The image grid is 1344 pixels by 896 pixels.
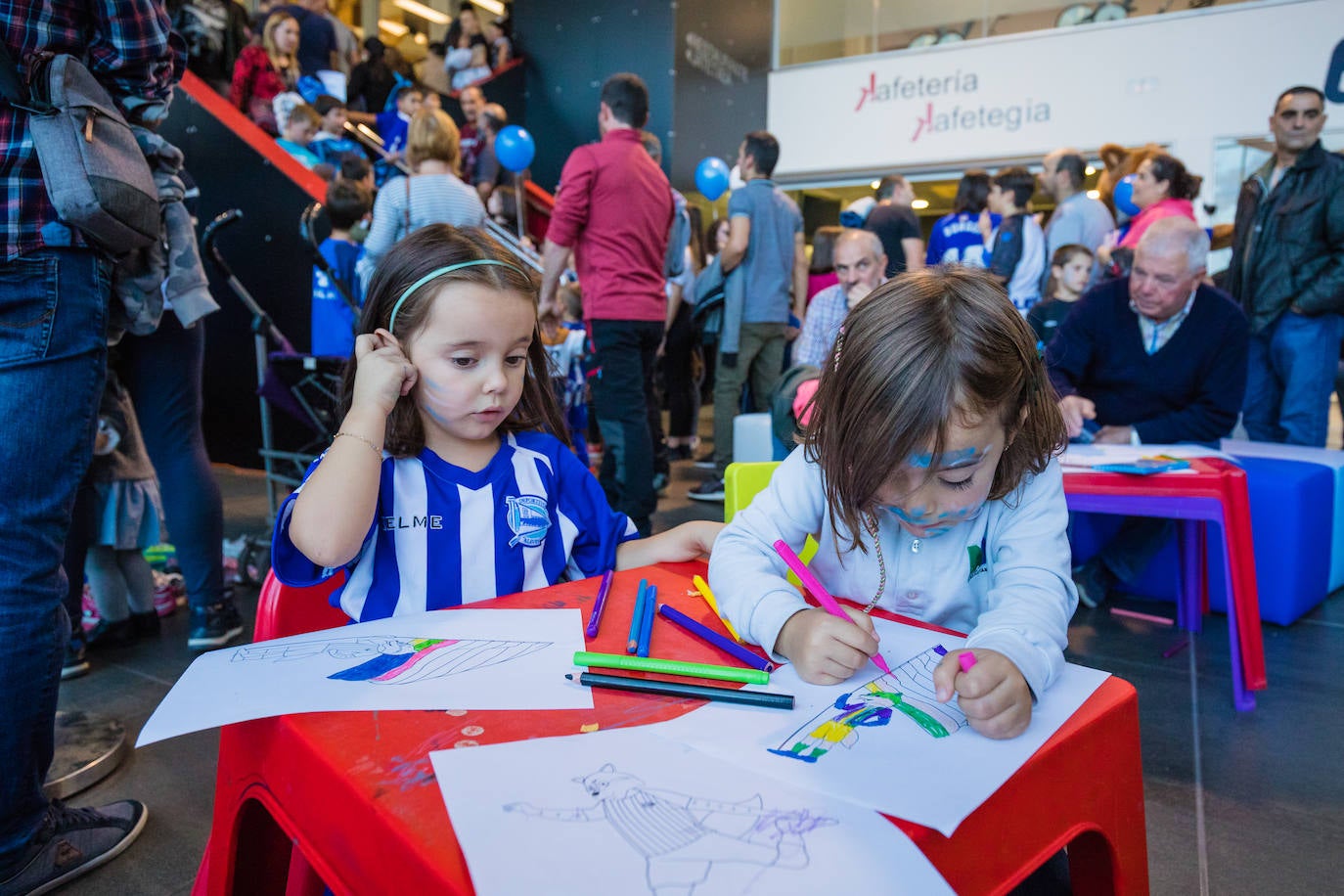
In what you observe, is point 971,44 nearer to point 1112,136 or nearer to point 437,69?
point 1112,136

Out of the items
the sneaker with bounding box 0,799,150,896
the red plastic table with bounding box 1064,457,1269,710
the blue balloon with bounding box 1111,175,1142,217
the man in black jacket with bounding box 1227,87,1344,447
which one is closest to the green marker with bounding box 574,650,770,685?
the sneaker with bounding box 0,799,150,896

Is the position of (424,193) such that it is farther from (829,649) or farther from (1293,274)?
(1293,274)

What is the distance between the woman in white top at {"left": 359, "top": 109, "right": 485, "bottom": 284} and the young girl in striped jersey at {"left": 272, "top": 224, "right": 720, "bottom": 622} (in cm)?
217

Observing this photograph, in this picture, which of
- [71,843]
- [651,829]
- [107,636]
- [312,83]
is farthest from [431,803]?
[312,83]

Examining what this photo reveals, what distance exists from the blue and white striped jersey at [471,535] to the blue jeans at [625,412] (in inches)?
75.4

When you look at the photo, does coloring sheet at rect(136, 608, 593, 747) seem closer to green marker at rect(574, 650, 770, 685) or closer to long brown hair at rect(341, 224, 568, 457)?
green marker at rect(574, 650, 770, 685)

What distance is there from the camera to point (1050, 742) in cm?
64

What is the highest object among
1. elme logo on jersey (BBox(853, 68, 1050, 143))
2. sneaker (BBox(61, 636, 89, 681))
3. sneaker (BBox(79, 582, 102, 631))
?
elme logo on jersey (BBox(853, 68, 1050, 143))

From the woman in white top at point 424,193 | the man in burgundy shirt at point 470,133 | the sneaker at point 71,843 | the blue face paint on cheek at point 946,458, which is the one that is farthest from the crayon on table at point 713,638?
the man in burgundy shirt at point 470,133

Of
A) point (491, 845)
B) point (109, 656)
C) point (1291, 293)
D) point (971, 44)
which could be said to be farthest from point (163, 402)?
point (971, 44)

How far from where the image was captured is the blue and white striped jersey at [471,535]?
109 centimetres

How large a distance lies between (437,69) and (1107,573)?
8640 millimetres

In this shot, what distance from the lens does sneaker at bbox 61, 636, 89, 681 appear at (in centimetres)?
224

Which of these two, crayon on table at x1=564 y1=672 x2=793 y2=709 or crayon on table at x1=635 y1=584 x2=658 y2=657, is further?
crayon on table at x1=635 y1=584 x2=658 y2=657
